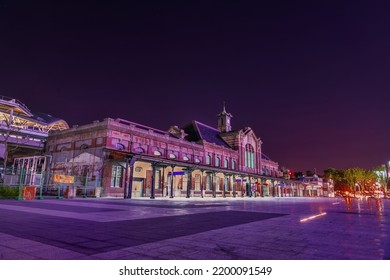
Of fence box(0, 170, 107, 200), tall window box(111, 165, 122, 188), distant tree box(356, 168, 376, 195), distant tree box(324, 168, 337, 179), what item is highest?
distant tree box(324, 168, 337, 179)

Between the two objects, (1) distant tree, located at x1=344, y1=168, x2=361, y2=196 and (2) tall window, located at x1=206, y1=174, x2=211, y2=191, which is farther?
(1) distant tree, located at x1=344, y1=168, x2=361, y2=196

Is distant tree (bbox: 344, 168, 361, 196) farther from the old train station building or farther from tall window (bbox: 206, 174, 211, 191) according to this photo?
tall window (bbox: 206, 174, 211, 191)

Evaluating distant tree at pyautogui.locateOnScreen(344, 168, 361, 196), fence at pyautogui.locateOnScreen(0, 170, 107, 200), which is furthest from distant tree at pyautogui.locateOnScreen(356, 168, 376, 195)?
fence at pyautogui.locateOnScreen(0, 170, 107, 200)

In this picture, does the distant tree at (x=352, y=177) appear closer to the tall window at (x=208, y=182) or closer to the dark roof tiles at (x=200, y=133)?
the dark roof tiles at (x=200, y=133)

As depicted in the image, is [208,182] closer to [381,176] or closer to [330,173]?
[381,176]

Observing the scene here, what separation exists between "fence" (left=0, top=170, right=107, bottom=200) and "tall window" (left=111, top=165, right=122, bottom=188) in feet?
4.16

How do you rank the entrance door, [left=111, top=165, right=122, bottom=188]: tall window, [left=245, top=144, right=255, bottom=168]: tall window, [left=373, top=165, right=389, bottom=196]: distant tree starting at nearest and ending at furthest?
[left=111, top=165, right=122, bottom=188]: tall window < the entrance door < [left=245, top=144, right=255, bottom=168]: tall window < [left=373, top=165, right=389, bottom=196]: distant tree

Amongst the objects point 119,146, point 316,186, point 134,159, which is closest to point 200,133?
point 119,146

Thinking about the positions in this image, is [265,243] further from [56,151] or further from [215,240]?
[56,151]

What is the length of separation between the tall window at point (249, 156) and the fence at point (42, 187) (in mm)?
37128

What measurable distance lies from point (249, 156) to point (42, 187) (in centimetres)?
4393

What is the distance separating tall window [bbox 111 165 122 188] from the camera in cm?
2738

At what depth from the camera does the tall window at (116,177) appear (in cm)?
2738
